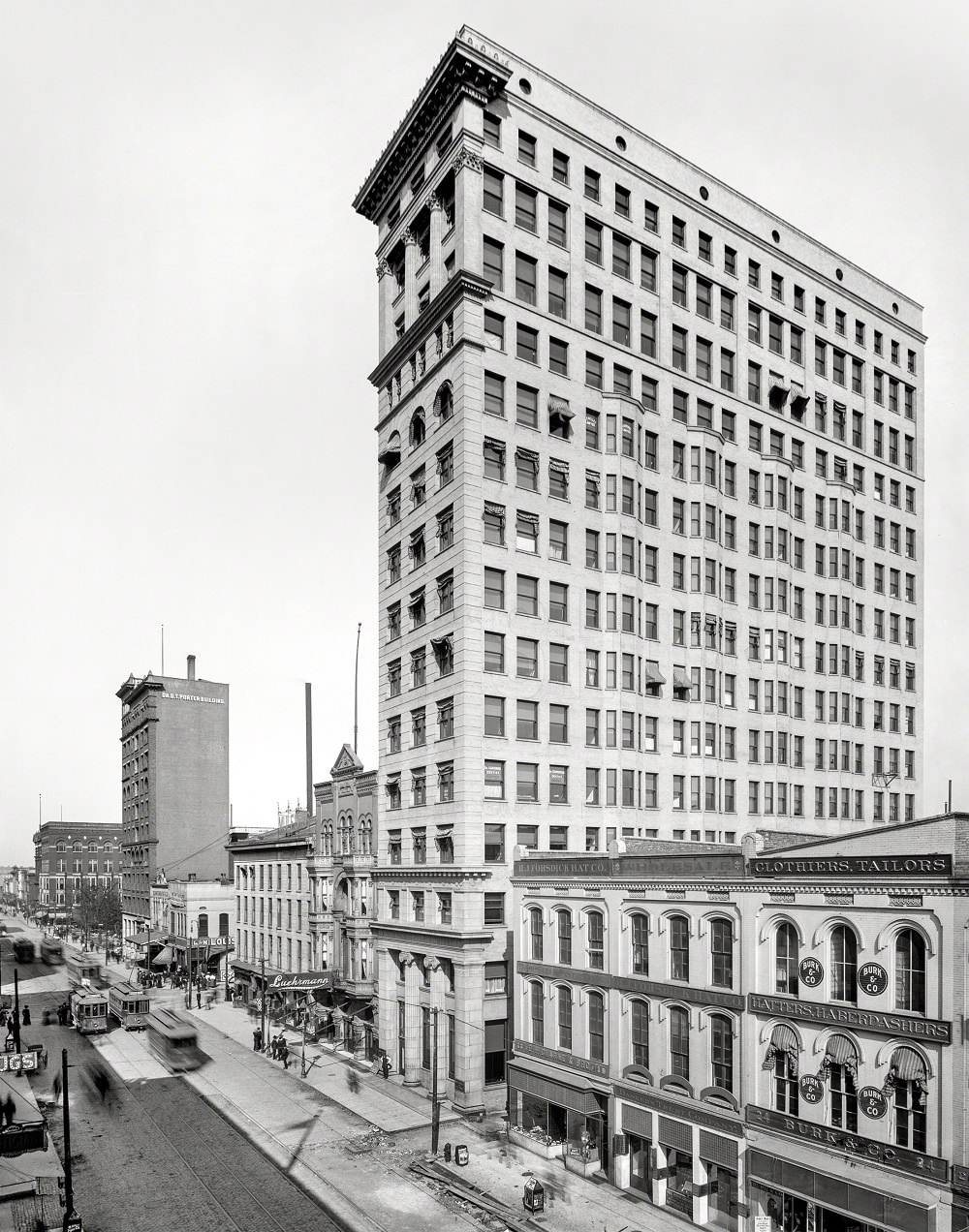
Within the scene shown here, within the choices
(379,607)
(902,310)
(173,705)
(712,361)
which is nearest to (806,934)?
(379,607)

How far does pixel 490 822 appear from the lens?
48844mm

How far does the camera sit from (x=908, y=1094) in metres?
26.8

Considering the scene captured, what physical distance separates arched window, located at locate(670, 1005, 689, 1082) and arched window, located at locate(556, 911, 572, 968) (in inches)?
259

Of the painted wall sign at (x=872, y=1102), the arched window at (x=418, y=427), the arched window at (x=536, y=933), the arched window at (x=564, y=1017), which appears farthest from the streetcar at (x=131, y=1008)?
the painted wall sign at (x=872, y=1102)

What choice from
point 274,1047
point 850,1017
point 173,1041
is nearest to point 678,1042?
point 850,1017

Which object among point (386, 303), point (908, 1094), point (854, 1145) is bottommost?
point (854, 1145)

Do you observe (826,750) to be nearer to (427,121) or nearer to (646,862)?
(646,862)

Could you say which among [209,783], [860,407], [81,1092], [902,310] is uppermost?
[902,310]

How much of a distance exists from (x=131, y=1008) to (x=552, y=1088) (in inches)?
1533

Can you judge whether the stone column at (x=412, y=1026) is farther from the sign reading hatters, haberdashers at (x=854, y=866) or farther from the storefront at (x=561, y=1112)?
the sign reading hatters, haberdashers at (x=854, y=866)

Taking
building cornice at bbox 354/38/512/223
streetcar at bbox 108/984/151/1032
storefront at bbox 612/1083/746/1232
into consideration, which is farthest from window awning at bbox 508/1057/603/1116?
building cornice at bbox 354/38/512/223

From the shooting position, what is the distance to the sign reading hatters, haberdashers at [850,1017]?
26.1 metres

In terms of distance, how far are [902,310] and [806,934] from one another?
2296 inches

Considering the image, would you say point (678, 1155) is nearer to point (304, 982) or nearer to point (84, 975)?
point (304, 982)
